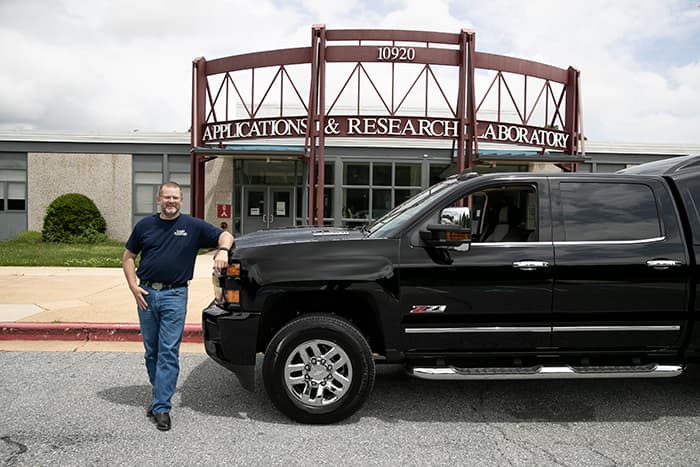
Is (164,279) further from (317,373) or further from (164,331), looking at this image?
(317,373)

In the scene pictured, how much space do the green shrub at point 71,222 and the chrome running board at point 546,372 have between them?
18398 millimetres

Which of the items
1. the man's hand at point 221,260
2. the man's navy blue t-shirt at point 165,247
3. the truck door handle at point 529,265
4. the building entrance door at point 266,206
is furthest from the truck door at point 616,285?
the building entrance door at point 266,206

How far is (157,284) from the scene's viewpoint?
371cm

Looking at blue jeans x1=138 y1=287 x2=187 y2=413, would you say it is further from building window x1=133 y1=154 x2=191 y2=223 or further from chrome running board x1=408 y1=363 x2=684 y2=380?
building window x1=133 y1=154 x2=191 y2=223

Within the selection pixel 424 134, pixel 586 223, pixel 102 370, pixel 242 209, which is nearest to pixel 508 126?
pixel 424 134

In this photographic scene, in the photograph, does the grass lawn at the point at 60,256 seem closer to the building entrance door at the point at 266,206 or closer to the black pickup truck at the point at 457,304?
the building entrance door at the point at 266,206

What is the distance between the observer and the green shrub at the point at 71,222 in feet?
62.4

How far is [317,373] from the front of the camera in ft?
12.2

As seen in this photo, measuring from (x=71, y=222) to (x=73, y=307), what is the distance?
44.3ft

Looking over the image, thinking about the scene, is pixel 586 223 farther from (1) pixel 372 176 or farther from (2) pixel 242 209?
(2) pixel 242 209

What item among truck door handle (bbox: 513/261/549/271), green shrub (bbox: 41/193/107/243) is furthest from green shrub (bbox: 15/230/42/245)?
truck door handle (bbox: 513/261/549/271)

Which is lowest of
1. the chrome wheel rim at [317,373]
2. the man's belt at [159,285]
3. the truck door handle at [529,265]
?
the chrome wheel rim at [317,373]

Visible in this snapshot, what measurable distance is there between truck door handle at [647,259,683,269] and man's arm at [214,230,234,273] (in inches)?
125

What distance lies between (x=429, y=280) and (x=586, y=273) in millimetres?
1188
